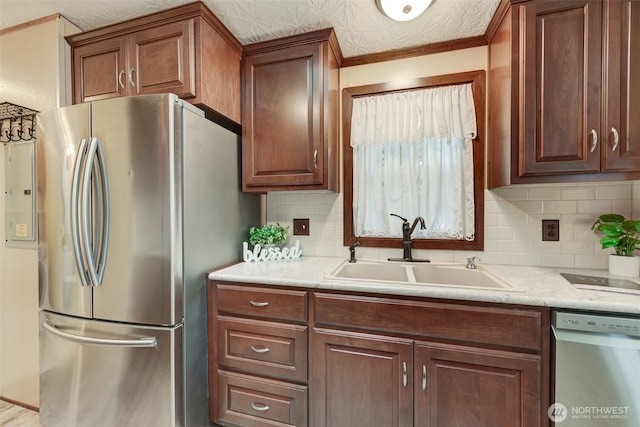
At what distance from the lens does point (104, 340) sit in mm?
1243

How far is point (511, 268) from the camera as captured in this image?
1.51 meters

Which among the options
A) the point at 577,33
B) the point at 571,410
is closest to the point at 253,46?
the point at 577,33

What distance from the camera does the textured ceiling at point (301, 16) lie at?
4.42 feet

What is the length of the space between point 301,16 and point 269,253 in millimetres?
1441

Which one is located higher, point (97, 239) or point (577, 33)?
point (577, 33)

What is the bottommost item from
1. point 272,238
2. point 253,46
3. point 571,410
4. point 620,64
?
point 571,410

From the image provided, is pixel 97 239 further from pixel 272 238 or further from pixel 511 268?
pixel 511 268

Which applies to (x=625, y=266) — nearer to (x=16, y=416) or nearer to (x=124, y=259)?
(x=124, y=259)

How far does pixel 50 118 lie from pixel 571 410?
267 cm

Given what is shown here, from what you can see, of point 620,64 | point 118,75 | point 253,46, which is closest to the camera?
point 620,64

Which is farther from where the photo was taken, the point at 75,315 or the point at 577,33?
the point at 75,315

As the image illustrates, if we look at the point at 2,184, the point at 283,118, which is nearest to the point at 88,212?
the point at 2,184

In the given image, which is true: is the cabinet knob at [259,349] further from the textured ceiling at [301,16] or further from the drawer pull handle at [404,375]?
the textured ceiling at [301,16]

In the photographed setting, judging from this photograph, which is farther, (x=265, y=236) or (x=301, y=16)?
(x=265, y=236)
